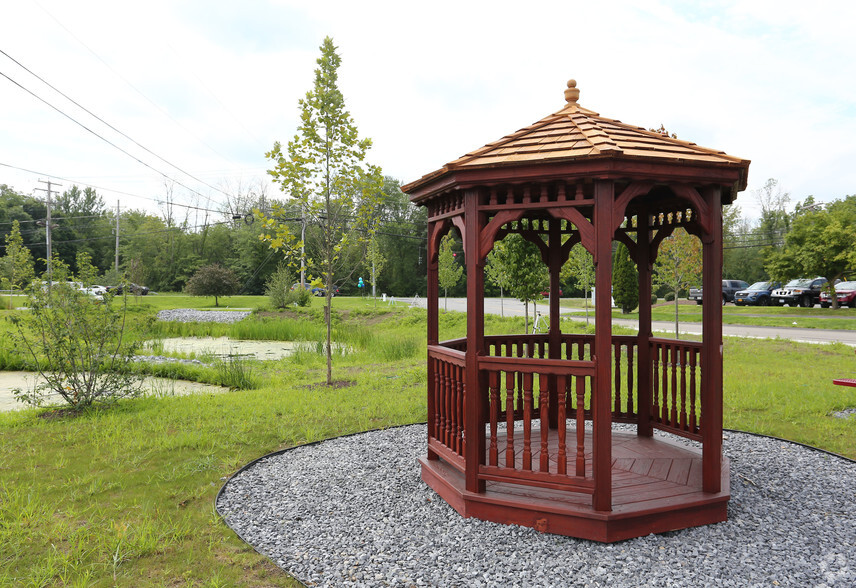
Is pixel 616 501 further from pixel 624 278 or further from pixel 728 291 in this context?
pixel 728 291

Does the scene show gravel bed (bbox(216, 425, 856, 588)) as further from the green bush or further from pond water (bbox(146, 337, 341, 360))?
pond water (bbox(146, 337, 341, 360))

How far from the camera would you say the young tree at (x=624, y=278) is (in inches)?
677

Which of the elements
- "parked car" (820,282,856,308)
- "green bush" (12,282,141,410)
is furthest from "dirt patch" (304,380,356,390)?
"parked car" (820,282,856,308)

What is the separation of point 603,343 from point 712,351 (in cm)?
102

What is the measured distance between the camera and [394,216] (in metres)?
58.5

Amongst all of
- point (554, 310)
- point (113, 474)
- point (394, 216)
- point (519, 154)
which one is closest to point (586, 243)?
point (519, 154)

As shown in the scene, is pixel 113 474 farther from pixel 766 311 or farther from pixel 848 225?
pixel 848 225

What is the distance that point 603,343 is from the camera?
348 centimetres

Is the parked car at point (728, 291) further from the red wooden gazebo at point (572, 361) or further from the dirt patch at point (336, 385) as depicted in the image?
the red wooden gazebo at point (572, 361)

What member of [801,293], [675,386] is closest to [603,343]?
[675,386]

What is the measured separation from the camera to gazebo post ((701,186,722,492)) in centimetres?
377

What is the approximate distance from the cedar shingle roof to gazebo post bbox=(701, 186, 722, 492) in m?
0.37

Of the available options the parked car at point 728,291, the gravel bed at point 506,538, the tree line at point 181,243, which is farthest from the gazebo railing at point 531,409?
the tree line at point 181,243

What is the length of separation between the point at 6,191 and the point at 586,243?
68286 mm
